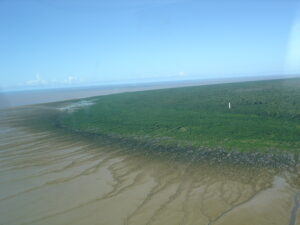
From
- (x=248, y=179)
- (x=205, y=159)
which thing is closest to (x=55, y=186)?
(x=205, y=159)

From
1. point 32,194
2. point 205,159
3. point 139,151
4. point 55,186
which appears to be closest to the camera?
point 32,194

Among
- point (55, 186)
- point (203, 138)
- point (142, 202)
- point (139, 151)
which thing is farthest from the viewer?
point (203, 138)

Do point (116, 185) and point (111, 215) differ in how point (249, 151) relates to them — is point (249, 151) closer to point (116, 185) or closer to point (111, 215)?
point (116, 185)

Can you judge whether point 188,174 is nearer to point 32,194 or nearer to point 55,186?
point 55,186

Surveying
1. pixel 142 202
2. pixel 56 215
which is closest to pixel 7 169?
pixel 56 215

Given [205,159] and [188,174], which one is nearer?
[188,174]

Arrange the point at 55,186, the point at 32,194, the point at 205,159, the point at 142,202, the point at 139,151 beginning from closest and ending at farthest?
the point at 142,202
the point at 32,194
the point at 55,186
the point at 205,159
the point at 139,151
